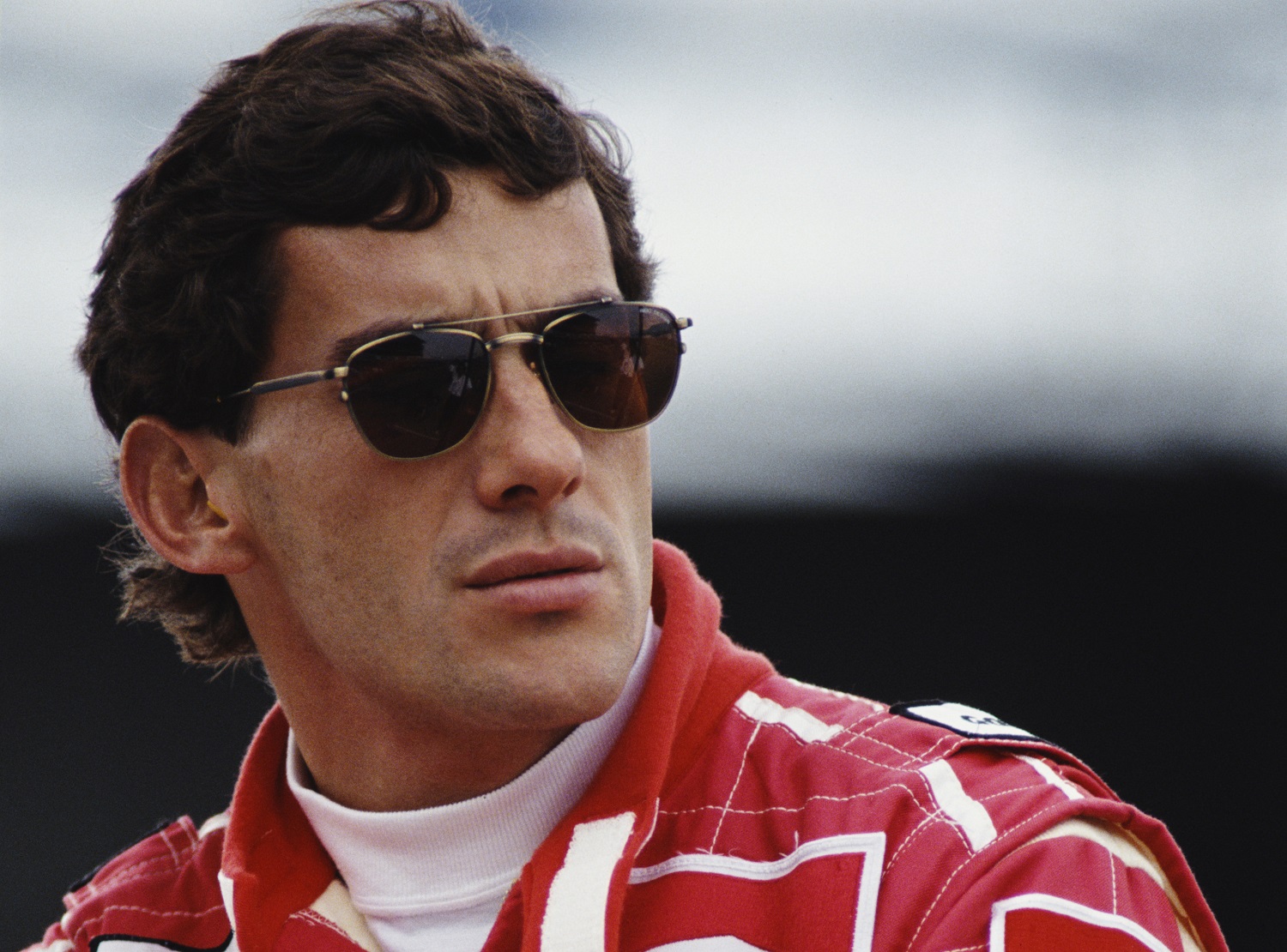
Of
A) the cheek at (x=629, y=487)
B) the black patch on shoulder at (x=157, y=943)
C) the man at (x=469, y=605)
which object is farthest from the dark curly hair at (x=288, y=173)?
the black patch on shoulder at (x=157, y=943)

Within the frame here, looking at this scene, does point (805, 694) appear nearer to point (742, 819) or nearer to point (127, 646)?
point (742, 819)

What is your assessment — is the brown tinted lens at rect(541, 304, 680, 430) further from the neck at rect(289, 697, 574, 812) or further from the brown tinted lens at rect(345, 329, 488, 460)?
the neck at rect(289, 697, 574, 812)

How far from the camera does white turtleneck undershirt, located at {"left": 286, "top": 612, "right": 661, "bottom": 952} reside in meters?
1.94

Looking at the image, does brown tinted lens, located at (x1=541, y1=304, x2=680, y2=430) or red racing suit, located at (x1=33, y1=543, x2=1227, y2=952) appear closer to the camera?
red racing suit, located at (x1=33, y1=543, x2=1227, y2=952)

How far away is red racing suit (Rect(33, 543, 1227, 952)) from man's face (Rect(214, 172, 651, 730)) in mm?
159

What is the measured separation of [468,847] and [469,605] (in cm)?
36

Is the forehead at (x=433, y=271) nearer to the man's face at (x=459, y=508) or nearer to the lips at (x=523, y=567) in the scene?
the man's face at (x=459, y=508)

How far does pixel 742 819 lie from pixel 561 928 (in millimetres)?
292

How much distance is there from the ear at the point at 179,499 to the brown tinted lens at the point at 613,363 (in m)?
0.58

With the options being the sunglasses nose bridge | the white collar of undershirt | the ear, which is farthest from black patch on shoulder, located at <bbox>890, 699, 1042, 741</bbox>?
the ear

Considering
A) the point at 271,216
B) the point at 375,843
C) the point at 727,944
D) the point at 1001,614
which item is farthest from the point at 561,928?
the point at 1001,614

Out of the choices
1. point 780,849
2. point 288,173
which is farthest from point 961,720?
point 288,173

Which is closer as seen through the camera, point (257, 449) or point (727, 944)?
point (727, 944)

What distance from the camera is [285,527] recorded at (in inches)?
79.5
